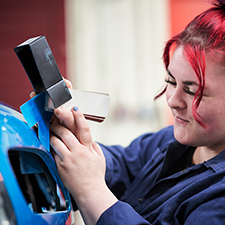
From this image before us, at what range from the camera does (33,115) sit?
46 centimetres

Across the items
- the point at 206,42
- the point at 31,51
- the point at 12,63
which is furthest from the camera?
the point at 12,63

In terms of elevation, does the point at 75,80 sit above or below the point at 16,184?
below

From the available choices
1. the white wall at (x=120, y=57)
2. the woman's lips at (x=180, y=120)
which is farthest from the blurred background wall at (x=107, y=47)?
the woman's lips at (x=180, y=120)

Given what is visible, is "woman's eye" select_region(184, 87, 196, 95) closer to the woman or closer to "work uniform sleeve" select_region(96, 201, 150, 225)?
the woman

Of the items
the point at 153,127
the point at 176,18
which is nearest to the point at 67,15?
the point at 176,18

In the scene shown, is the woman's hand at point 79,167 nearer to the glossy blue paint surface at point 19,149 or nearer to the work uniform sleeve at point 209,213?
the glossy blue paint surface at point 19,149

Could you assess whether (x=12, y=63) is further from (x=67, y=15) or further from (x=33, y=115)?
(x=33, y=115)

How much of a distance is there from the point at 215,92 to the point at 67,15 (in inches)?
64.2

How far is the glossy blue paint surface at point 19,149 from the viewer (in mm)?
407

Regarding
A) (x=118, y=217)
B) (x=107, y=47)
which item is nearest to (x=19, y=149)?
(x=118, y=217)

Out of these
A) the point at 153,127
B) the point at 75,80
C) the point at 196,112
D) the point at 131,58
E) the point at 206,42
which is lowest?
the point at 153,127

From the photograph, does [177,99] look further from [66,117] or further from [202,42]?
[66,117]

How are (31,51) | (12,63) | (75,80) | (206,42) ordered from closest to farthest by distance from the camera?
(31,51) < (206,42) < (12,63) < (75,80)

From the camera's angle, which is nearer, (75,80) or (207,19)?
(207,19)
